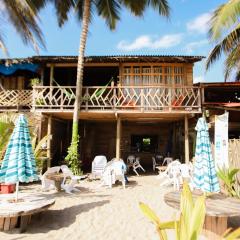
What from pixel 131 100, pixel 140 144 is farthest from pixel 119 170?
pixel 140 144

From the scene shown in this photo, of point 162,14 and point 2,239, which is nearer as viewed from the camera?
point 2,239

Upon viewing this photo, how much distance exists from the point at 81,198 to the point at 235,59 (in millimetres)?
8606

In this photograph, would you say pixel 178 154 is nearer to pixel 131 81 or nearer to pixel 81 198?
pixel 131 81

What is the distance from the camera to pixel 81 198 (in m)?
7.56

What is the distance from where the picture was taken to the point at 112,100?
499 inches

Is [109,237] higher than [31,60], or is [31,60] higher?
[31,60]

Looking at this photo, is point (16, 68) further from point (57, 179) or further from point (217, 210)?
point (217, 210)

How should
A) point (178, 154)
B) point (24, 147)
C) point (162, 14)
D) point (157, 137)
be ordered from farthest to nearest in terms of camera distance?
point (157, 137) < point (178, 154) < point (162, 14) < point (24, 147)

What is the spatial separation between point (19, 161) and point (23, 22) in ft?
18.2

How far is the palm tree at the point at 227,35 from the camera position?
9000mm

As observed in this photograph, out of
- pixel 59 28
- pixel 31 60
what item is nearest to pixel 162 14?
pixel 59 28

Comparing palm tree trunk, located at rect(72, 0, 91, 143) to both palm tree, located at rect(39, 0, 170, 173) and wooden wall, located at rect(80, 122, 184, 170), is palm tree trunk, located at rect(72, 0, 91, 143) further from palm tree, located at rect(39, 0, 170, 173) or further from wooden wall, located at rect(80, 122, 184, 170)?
wooden wall, located at rect(80, 122, 184, 170)

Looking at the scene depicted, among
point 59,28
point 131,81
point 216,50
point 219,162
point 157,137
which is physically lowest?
point 219,162

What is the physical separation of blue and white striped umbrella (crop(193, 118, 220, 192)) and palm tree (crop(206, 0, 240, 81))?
4.46 m
